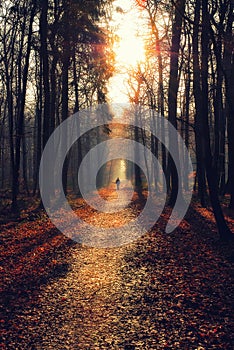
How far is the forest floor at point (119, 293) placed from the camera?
602 centimetres

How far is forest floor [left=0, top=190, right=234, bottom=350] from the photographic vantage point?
6016 millimetres

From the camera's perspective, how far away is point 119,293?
8070 mm

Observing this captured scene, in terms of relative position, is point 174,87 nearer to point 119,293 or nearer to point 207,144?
point 207,144

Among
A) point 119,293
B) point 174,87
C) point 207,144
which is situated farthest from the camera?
point 174,87

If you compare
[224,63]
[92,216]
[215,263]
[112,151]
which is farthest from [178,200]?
[112,151]

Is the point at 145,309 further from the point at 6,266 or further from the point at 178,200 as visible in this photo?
the point at 178,200

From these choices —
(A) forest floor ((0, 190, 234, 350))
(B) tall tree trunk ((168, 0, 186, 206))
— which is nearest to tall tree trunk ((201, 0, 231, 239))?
(A) forest floor ((0, 190, 234, 350))

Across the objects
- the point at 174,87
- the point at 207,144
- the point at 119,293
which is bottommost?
the point at 119,293

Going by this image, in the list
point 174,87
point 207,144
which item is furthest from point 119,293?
point 174,87

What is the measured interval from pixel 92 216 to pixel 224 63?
37.4 ft

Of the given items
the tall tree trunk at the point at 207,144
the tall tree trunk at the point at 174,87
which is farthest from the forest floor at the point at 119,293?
the tall tree trunk at the point at 174,87

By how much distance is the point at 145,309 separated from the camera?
23.4 feet

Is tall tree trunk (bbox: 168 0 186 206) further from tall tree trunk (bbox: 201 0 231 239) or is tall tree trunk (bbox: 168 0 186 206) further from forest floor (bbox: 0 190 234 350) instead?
tall tree trunk (bbox: 201 0 231 239)

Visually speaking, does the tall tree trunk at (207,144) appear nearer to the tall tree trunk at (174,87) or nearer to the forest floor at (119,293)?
the forest floor at (119,293)
